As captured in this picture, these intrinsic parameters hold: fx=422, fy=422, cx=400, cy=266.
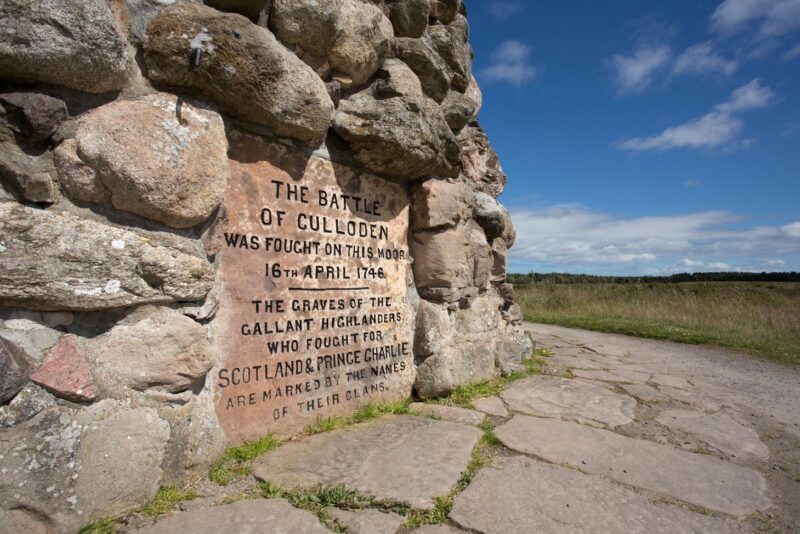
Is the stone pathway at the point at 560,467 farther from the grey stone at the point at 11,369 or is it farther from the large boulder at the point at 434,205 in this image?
the large boulder at the point at 434,205

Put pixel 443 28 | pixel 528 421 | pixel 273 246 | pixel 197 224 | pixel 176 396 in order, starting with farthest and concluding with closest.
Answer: pixel 443 28 → pixel 528 421 → pixel 273 246 → pixel 197 224 → pixel 176 396

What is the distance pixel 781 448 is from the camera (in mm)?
2109

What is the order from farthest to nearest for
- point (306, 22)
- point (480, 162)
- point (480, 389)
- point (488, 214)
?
point (480, 162) → point (488, 214) → point (480, 389) → point (306, 22)

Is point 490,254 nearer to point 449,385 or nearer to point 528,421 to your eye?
point 449,385

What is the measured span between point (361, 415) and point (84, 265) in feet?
4.81

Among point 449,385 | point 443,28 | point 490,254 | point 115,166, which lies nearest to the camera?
point 115,166

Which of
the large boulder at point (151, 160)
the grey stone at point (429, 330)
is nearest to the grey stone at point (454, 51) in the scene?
the grey stone at point (429, 330)

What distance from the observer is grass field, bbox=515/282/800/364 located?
5.74m

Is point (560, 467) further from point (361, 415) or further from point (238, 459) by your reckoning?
point (238, 459)

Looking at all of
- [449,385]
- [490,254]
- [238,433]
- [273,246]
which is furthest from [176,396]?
[490,254]

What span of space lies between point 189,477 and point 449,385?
160cm

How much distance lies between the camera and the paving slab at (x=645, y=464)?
61.6 inches

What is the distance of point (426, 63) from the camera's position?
2.65 meters

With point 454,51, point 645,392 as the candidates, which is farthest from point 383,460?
point 454,51
